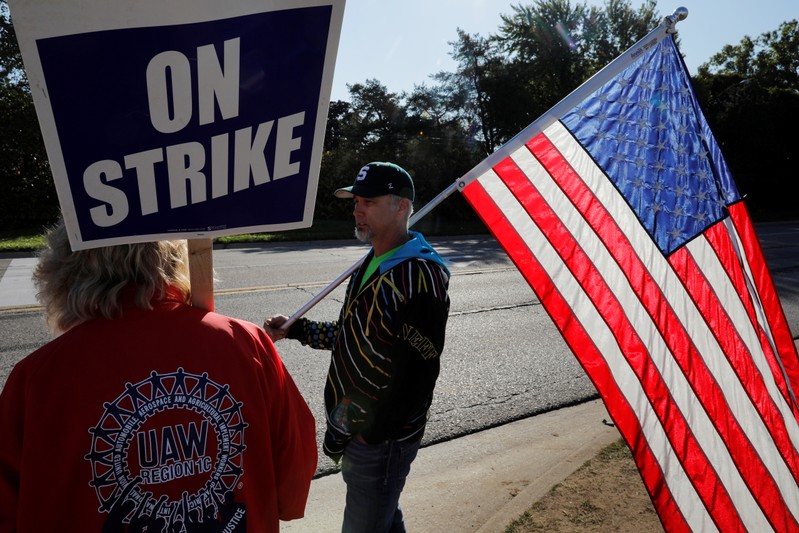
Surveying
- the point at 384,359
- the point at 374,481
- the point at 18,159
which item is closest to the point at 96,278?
the point at 384,359

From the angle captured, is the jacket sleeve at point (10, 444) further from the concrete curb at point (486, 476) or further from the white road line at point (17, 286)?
the white road line at point (17, 286)

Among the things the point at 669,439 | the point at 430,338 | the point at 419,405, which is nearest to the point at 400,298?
the point at 430,338

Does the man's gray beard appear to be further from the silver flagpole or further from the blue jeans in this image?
the blue jeans

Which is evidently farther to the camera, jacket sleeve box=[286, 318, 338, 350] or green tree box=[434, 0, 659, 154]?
green tree box=[434, 0, 659, 154]

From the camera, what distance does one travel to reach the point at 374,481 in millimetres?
2391

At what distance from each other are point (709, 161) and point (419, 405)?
154cm

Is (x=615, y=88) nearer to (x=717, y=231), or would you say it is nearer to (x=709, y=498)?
(x=717, y=231)

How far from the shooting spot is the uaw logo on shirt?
1.44 meters

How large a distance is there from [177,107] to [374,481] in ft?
5.19

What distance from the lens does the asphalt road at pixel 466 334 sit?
553cm

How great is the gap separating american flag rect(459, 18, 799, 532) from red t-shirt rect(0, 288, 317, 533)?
1330 mm

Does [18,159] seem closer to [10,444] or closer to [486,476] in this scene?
[486,476]

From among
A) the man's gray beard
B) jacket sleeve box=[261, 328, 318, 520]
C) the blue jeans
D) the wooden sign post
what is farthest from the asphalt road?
the wooden sign post

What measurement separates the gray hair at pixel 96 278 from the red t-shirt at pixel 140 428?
0.14 feet
